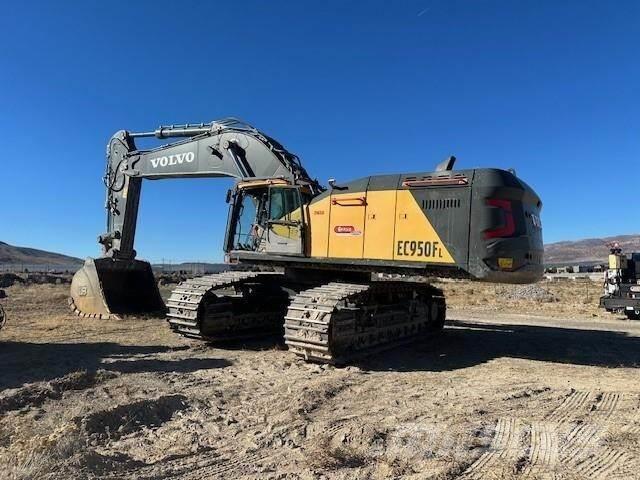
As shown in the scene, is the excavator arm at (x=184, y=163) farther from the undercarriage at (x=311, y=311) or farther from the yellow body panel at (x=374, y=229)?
the undercarriage at (x=311, y=311)

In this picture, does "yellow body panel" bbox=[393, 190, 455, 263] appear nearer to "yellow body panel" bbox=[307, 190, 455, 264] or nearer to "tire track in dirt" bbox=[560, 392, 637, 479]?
"yellow body panel" bbox=[307, 190, 455, 264]

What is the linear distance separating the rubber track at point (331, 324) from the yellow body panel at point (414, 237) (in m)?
0.93

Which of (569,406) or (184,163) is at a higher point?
(184,163)

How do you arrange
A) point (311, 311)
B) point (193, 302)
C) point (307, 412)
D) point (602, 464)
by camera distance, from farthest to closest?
point (193, 302) < point (311, 311) < point (307, 412) < point (602, 464)

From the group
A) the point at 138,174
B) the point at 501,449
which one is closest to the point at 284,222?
the point at 138,174

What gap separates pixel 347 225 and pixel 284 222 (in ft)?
4.42

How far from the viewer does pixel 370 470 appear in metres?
4.60

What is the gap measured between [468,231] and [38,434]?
6.84m

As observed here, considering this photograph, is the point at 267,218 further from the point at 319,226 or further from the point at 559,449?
the point at 559,449

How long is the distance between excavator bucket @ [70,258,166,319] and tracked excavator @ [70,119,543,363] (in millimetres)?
2910

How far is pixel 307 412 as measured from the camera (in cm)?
632

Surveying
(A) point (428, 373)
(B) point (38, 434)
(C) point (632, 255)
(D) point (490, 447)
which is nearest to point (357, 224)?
(A) point (428, 373)

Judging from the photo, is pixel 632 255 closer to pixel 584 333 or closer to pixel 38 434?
pixel 584 333

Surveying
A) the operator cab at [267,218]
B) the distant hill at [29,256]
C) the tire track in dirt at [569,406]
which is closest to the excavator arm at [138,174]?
the operator cab at [267,218]
